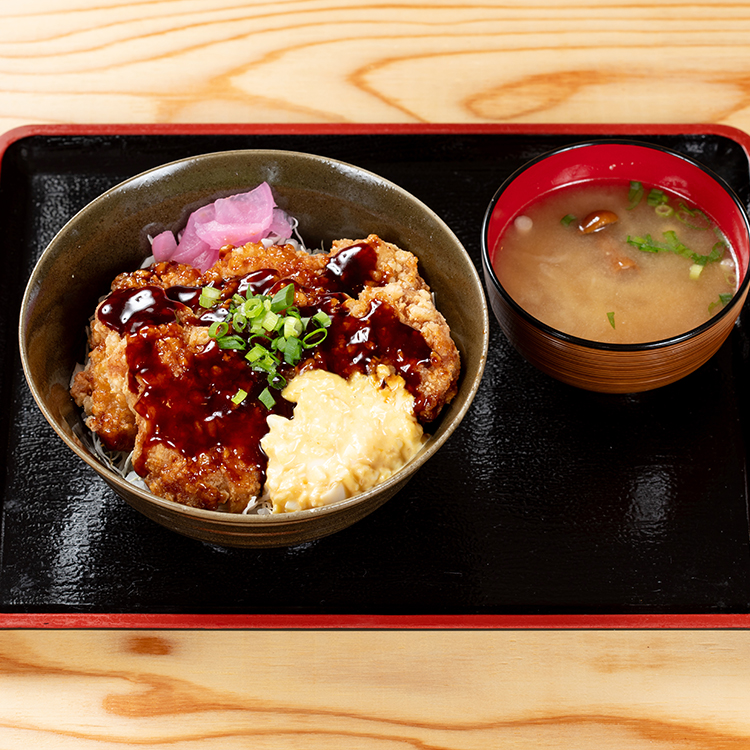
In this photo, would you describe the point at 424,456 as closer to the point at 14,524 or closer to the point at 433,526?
the point at 433,526

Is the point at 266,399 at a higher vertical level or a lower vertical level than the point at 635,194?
lower

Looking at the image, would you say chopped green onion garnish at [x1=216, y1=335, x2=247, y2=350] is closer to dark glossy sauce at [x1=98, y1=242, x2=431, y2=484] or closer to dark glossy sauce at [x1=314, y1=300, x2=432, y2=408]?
dark glossy sauce at [x1=98, y1=242, x2=431, y2=484]

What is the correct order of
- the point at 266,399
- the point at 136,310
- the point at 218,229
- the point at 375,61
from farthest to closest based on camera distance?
the point at 375,61 < the point at 218,229 < the point at 136,310 < the point at 266,399

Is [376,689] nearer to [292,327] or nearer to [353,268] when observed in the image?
[292,327]

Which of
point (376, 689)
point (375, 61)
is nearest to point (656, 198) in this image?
point (375, 61)

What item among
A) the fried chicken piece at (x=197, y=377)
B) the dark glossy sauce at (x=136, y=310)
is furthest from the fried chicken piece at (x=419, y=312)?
the dark glossy sauce at (x=136, y=310)

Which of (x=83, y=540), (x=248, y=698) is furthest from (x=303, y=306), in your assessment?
(x=248, y=698)
